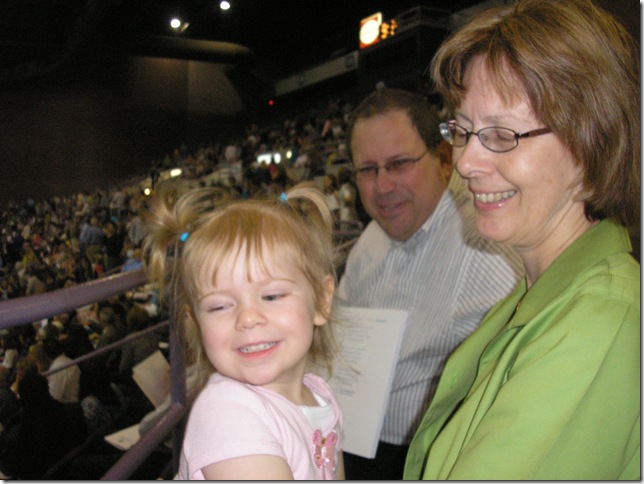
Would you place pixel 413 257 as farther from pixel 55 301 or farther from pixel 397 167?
pixel 55 301

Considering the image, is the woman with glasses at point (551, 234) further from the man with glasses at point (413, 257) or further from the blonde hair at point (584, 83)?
the man with glasses at point (413, 257)

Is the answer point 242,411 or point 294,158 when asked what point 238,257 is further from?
point 294,158

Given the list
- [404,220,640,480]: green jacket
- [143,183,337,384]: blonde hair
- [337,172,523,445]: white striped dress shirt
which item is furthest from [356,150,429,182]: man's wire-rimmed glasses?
[404,220,640,480]: green jacket

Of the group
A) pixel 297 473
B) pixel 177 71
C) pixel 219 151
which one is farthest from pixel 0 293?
pixel 219 151

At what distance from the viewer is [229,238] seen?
1.09 metres

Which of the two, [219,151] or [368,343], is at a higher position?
[219,151]

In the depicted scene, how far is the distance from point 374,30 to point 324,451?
11.8 ft

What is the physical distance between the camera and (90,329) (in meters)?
1.71

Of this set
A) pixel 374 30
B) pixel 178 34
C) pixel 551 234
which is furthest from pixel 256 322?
pixel 374 30

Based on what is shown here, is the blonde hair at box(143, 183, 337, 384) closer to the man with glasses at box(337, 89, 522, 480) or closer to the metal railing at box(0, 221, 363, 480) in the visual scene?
the metal railing at box(0, 221, 363, 480)

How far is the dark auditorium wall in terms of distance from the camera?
5.03 feet

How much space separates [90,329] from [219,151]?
1.37 m

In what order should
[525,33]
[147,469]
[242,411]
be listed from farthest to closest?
[147,469]
[242,411]
[525,33]

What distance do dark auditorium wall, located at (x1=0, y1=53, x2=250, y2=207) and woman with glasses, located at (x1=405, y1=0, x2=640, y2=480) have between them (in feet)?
4.27
